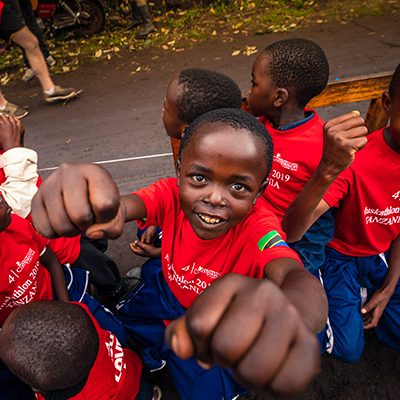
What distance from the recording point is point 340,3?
20.8ft

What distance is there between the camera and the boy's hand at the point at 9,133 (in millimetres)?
1940

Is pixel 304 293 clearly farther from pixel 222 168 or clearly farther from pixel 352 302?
pixel 352 302

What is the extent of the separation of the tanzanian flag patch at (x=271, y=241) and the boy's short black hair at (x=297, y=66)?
3.48ft

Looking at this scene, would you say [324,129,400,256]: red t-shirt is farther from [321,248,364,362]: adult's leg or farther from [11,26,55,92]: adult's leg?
[11,26,55,92]: adult's leg

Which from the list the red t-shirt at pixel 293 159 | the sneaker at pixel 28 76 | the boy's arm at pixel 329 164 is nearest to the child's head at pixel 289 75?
the red t-shirt at pixel 293 159

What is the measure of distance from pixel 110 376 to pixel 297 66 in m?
1.79

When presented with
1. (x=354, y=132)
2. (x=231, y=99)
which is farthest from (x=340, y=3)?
(x=354, y=132)

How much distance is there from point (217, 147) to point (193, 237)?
45cm

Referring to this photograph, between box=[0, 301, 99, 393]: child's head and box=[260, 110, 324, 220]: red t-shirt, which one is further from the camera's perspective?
box=[260, 110, 324, 220]: red t-shirt

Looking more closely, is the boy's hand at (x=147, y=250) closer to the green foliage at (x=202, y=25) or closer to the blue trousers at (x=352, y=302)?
the blue trousers at (x=352, y=302)

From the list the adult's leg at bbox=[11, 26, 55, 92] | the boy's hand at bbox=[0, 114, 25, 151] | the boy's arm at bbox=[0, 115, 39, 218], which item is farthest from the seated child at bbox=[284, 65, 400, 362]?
the adult's leg at bbox=[11, 26, 55, 92]

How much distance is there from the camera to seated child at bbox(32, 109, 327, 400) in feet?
1.88

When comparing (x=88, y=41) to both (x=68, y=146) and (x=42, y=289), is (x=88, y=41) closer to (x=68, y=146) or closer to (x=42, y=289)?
(x=68, y=146)

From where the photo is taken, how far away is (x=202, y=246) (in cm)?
141
